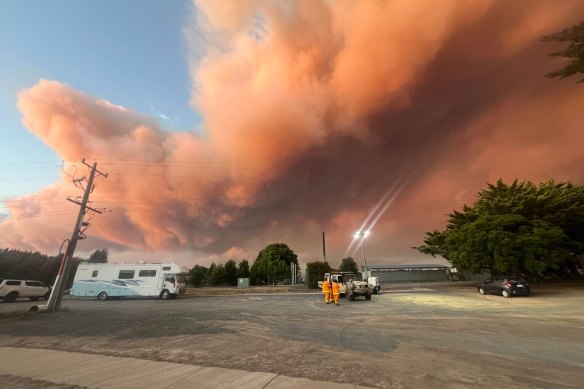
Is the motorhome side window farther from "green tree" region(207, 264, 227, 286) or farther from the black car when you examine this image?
the black car

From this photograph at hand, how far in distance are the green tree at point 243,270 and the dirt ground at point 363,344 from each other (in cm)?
4901

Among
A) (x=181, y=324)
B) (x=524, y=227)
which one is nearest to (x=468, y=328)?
(x=181, y=324)

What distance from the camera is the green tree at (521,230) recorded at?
96.5 ft

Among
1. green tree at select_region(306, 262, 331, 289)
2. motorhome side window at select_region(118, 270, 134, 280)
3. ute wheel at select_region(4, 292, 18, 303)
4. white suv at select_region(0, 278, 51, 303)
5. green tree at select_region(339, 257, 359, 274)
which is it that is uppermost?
green tree at select_region(339, 257, 359, 274)

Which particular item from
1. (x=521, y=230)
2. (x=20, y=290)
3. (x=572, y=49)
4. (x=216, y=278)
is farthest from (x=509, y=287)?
(x=216, y=278)

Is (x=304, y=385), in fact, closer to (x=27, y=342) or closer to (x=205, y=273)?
(x=27, y=342)

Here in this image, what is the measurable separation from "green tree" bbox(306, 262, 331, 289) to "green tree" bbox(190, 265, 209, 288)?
28.0 meters

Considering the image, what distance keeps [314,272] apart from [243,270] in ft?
77.7

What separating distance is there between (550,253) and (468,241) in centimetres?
700

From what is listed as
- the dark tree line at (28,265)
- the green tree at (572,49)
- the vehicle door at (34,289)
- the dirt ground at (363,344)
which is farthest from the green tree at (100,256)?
A: the green tree at (572,49)

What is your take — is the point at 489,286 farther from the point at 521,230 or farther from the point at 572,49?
the point at 572,49

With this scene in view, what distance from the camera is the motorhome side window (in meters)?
31.8

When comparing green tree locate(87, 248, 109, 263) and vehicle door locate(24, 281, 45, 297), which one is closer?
vehicle door locate(24, 281, 45, 297)

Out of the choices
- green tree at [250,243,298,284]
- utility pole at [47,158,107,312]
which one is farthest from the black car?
green tree at [250,243,298,284]
